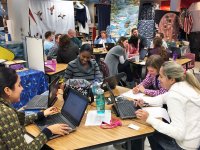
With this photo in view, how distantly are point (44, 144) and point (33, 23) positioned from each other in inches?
261

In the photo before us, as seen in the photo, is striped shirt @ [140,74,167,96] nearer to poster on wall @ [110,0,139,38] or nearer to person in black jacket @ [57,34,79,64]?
person in black jacket @ [57,34,79,64]

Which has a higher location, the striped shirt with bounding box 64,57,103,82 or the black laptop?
the striped shirt with bounding box 64,57,103,82

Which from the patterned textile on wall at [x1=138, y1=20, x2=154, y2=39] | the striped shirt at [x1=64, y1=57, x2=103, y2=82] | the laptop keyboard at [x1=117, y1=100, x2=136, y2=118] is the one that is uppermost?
the patterned textile on wall at [x1=138, y1=20, x2=154, y2=39]

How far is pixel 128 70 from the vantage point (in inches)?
222

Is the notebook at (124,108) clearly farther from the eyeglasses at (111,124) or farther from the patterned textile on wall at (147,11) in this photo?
the patterned textile on wall at (147,11)

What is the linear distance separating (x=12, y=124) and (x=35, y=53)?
122 inches

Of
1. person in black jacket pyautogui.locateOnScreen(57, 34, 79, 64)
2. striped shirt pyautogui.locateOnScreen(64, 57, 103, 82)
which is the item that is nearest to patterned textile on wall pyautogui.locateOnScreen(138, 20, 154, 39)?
person in black jacket pyautogui.locateOnScreen(57, 34, 79, 64)

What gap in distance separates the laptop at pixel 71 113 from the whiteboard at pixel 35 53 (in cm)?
223

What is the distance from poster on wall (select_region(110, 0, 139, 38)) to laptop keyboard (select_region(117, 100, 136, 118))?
7475mm

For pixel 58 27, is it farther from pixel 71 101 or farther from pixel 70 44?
pixel 71 101

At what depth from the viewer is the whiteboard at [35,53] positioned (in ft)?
14.0

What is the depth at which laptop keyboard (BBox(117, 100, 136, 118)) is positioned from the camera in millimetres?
2193

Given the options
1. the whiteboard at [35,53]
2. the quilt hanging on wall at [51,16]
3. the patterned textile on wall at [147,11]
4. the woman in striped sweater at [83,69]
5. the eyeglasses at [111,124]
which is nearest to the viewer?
the eyeglasses at [111,124]

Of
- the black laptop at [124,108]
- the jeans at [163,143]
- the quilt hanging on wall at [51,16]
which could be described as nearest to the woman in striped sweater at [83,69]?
the black laptop at [124,108]
